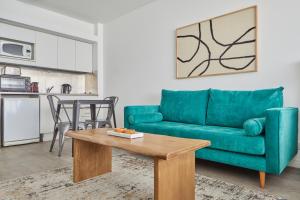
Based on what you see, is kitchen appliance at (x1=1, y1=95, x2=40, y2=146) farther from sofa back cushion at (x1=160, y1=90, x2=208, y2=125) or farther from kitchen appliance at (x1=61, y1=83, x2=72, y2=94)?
sofa back cushion at (x1=160, y1=90, x2=208, y2=125)

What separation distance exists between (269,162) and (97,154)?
150 centimetres

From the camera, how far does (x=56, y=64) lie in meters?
4.26

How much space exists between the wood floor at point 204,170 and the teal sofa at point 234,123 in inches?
5.9

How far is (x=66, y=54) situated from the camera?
442 centimetres

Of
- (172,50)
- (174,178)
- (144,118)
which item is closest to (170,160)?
(174,178)

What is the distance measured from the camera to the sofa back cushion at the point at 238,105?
7.53 feet

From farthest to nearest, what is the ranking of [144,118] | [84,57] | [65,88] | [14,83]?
[84,57] < [65,88] < [14,83] < [144,118]

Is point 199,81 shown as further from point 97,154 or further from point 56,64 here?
point 56,64

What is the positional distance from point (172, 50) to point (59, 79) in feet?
8.51

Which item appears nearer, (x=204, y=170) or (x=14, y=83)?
(x=204, y=170)

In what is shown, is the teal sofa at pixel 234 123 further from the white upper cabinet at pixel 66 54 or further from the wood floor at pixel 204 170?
the white upper cabinet at pixel 66 54

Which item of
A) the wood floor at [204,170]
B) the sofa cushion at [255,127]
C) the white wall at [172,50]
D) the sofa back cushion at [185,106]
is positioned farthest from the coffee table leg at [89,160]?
the white wall at [172,50]

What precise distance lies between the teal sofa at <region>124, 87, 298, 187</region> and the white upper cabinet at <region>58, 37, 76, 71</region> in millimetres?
2185

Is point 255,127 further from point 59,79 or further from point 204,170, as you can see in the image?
point 59,79
